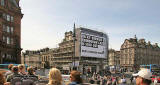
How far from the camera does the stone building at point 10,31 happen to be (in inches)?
1520

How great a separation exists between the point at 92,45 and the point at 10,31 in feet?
63.1

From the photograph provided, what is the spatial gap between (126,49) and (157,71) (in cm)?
5950

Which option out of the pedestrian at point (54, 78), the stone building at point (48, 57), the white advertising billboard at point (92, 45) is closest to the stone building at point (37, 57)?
the stone building at point (48, 57)

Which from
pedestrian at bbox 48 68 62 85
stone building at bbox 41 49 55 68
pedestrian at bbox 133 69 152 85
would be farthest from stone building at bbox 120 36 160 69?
pedestrian at bbox 133 69 152 85

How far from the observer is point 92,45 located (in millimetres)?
43844

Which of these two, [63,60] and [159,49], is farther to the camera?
Answer: [159,49]

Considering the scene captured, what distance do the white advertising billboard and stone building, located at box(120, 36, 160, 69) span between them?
52.9 metres

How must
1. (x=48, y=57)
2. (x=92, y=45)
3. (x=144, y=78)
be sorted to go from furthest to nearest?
(x=48, y=57), (x=92, y=45), (x=144, y=78)

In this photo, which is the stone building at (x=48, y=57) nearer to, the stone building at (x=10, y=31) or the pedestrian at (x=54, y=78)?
the stone building at (x=10, y=31)

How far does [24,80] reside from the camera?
16.8 ft

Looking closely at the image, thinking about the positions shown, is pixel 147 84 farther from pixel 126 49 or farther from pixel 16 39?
pixel 126 49

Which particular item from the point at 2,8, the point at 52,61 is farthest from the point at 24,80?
the point at 52,61

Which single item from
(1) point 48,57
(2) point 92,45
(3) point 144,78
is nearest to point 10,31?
(2) point 92,45

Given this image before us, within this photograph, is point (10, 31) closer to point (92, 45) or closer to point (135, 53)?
point (92, 45)
